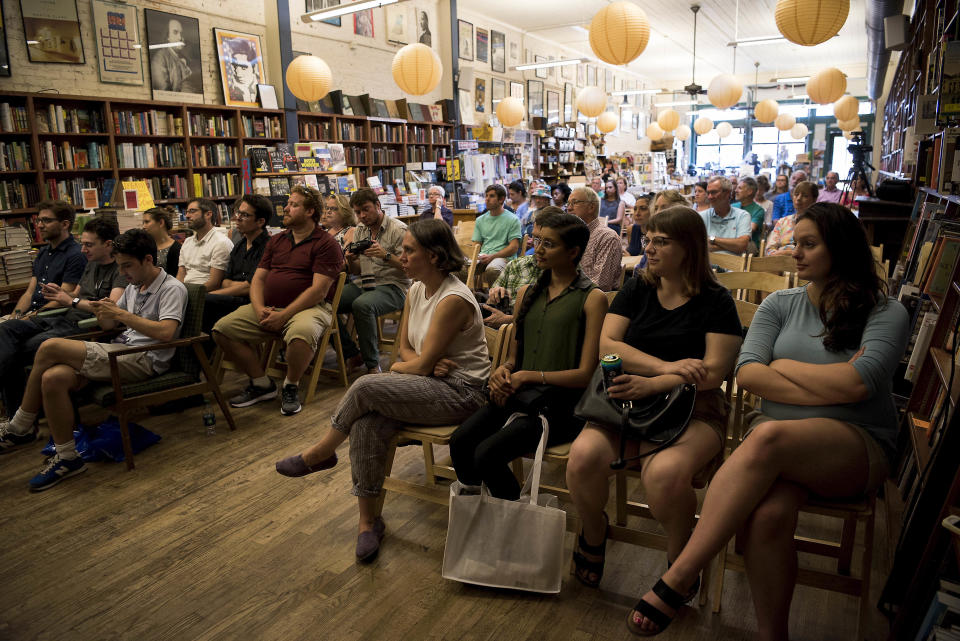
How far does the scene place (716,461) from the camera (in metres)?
2.10

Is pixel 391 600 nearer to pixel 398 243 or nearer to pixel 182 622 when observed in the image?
pixel 182 622

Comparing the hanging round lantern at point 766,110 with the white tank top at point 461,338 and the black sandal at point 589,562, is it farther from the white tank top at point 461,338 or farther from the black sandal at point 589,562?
the black sandal at point 589,562

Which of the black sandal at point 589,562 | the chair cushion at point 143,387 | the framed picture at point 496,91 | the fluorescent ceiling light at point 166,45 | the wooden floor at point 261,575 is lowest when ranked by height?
the wooden floor at point 261,575

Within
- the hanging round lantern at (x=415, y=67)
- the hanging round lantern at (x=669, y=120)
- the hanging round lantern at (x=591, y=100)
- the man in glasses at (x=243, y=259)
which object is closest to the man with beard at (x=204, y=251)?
the man in glasses at (x=243, y=259)

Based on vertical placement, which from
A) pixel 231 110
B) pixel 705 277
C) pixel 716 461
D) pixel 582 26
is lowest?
pixel 716 461

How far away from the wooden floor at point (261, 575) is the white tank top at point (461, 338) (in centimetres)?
66

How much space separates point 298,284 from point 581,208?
192 cm

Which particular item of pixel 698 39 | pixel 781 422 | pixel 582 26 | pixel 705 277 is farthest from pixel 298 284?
pixel 698 39

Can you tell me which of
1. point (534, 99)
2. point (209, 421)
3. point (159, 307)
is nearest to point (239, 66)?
point (159, 307)

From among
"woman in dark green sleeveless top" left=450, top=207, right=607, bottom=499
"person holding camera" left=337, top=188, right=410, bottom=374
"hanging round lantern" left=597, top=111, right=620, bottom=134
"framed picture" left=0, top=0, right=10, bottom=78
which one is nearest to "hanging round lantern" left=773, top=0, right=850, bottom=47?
"person holding camera" left=337, top=188, right=410, bottom=374

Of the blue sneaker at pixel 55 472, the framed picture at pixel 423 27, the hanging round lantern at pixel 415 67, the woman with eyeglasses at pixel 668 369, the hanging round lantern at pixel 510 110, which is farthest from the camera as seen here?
the framed picture at pixel 423 27

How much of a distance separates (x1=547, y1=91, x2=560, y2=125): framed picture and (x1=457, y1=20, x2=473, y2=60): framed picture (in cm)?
342

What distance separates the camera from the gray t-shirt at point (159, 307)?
329cm

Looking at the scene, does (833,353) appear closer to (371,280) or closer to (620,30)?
(371,280)
